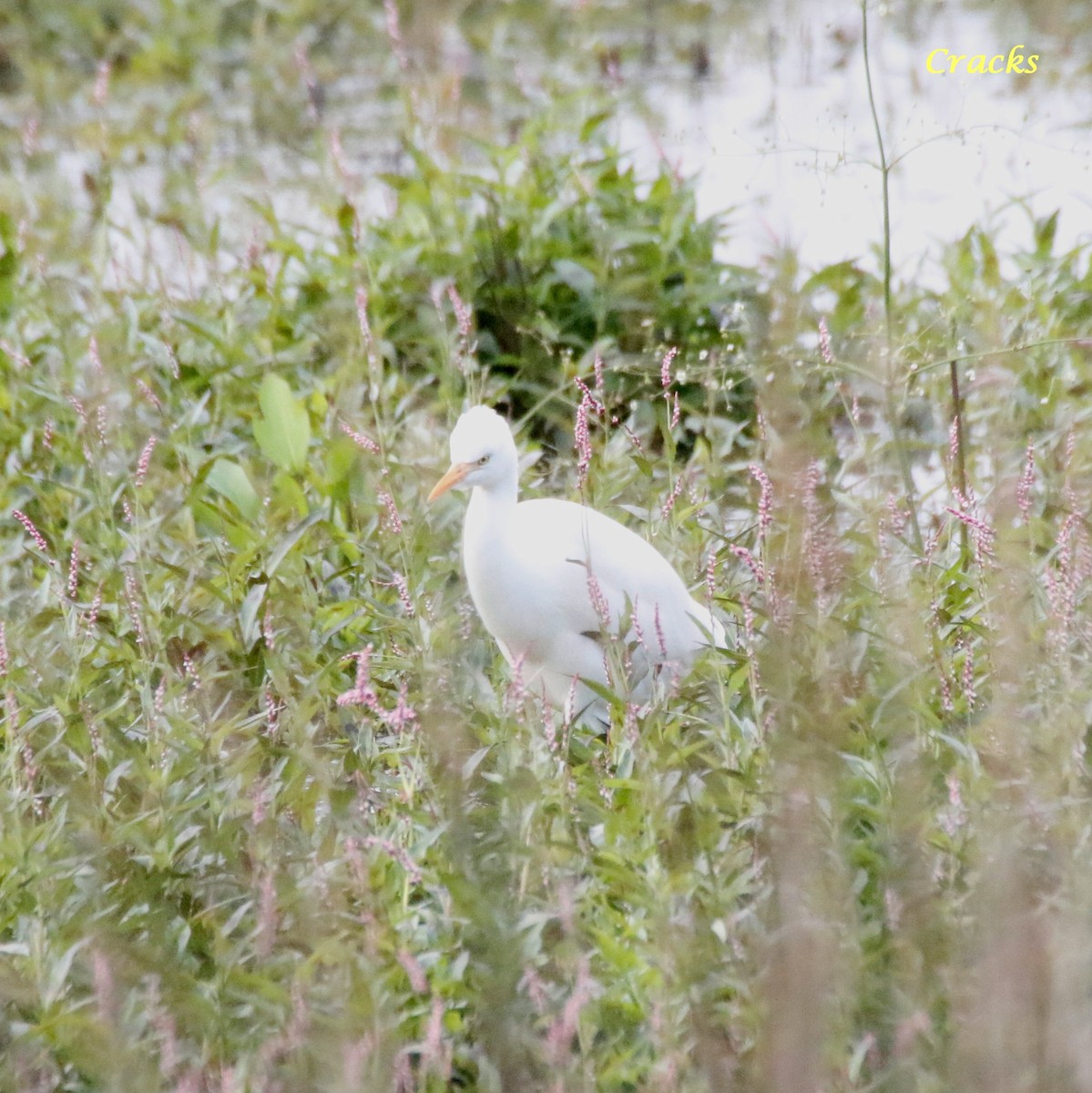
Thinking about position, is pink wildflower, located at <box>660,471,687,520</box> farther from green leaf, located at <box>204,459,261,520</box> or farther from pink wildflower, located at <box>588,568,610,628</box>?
green leaf, located at <box>204,459,261,520</box>

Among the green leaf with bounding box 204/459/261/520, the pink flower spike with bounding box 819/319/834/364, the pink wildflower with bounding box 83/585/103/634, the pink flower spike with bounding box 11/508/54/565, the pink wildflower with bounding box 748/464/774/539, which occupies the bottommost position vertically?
the green leaf with bounding box 204/459/261/520

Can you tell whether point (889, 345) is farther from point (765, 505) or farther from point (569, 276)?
point (569, 276)

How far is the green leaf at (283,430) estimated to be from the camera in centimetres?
291

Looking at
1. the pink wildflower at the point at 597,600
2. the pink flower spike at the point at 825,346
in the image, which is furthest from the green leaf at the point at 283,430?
the pink wildflower at the point at 597,600

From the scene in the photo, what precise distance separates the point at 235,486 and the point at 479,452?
0.63 metres

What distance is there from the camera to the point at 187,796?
79.2 inches

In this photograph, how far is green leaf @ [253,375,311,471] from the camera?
9.54 feet

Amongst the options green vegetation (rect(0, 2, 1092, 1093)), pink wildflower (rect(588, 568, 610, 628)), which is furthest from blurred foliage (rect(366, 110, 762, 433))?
Result: pink wildflower (rect(588, 568, 610, 628))

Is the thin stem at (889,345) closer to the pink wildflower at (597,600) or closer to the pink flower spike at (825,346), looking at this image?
the pink flower spike at (825,346)

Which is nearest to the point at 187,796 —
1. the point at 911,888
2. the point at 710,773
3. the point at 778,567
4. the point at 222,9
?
the point at 710,773

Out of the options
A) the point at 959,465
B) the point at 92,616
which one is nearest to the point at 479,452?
the point at 92,616

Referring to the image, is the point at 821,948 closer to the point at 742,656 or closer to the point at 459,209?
the point at 742,656

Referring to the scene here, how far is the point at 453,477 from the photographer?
2408 millimetres

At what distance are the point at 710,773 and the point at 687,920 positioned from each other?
0.36m
